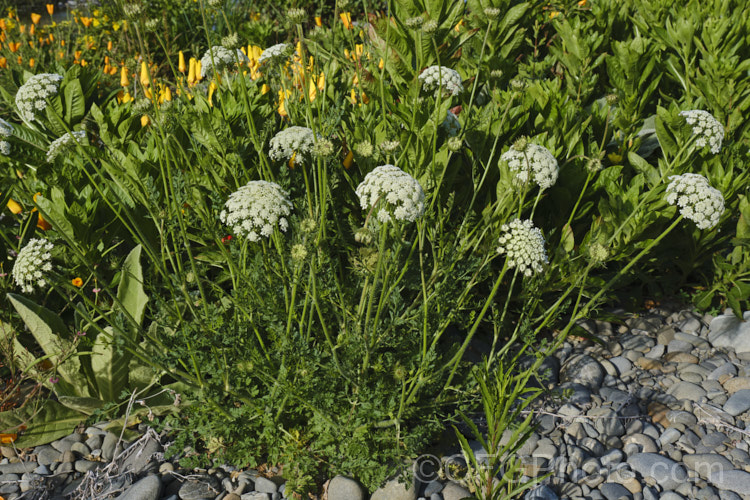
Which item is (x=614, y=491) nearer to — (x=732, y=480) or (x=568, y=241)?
(x=732, y=480)

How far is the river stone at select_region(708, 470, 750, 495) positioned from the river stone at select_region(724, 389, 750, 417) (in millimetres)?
411

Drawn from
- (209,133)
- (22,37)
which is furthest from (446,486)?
(22,37)

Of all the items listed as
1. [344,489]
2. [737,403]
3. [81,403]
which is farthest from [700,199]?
[81,403]

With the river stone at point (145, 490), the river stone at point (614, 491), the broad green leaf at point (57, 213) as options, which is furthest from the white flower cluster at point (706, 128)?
the broad green leaf at point (57, 213)

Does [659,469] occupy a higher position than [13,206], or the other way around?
[13,206]

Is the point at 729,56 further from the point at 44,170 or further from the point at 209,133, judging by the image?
the point at 44,170

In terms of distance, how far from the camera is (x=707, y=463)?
2471 millimetres

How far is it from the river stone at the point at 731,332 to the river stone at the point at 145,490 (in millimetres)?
2815

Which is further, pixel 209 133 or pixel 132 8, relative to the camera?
pixel 209 133

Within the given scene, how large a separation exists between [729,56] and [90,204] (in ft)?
11.6

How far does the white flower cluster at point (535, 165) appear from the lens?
2.35 meters

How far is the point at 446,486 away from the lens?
2.41 meters

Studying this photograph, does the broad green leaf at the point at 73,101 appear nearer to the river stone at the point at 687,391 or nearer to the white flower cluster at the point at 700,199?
the white flower cluster at the point at 700,199

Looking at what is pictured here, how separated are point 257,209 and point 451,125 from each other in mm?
1354
